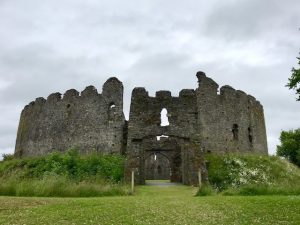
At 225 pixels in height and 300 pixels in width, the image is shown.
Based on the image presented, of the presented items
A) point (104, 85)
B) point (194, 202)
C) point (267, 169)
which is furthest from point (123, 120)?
point (194, 202)

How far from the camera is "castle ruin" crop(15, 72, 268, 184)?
25797 millimetres

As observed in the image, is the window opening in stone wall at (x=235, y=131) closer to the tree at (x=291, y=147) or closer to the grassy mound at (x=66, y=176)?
the grassy mound at (x=66, y=176)

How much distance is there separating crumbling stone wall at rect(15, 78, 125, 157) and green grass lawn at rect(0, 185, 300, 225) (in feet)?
54.3

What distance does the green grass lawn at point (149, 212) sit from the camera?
10.1 m

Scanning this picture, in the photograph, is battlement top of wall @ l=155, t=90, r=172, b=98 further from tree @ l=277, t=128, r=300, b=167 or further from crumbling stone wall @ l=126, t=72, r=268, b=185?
tree @ l=277, t=128, r=300, b=167

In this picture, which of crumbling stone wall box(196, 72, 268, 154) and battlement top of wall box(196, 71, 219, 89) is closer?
crumbling stone wall box(196, 72, 268, 154)

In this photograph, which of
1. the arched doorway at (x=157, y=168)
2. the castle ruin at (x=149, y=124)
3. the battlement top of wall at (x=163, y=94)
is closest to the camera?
the castle ruin at (x=149, y=124)

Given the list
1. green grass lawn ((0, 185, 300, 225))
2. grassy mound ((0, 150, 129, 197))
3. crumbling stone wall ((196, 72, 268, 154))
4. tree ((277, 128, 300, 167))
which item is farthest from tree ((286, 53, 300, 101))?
tree ((277, 128, 300, 167))

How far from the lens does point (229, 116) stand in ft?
106

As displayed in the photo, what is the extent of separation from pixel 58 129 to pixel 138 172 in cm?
1142

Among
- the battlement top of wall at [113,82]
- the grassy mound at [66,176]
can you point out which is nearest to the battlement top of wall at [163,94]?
the battlement top of wall at [113,82]

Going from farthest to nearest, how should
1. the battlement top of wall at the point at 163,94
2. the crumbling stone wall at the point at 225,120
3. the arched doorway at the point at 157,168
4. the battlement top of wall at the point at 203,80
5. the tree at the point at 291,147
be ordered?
the arched doorway at the point at 157,168 < the tree at the point at 291,147 < the battlement top of wall at the point at 203,80 < the crumbling stone wall at the point at 225,120 < the battlement top of wall at the point at 163,94

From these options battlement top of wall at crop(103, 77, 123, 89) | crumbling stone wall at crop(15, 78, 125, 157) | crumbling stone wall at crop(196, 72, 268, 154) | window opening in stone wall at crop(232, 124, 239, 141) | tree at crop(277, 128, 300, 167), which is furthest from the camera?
tree at crop(277, 128, 300, 167)

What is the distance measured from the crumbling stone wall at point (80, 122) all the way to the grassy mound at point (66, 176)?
2.12 m
